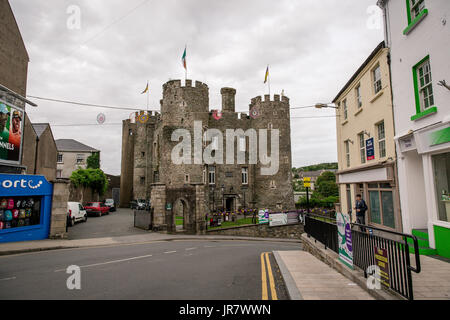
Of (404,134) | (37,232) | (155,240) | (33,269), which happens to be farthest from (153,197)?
(404,134)

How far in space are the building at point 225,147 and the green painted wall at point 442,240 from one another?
83.5ft

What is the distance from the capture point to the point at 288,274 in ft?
21.1

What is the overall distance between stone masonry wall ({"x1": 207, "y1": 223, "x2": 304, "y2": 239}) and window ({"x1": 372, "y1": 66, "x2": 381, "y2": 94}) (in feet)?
50.6

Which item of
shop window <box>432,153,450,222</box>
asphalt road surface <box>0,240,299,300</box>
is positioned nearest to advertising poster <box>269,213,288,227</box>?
asphalt road surface <box>0,240,299,300</box>

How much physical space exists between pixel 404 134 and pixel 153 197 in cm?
1608

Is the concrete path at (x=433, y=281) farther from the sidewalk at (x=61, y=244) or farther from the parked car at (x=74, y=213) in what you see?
the parked car at (x=74, y=213)

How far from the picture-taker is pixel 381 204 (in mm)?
11266

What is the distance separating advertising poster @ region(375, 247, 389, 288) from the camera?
4547mm

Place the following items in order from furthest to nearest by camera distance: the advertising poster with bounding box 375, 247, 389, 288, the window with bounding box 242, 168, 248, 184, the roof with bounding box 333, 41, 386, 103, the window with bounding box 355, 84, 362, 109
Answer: the window with bounding box 242, 168, 248, 184
the window with bounding box 355, 84, 362, 109
the roof with bounding box 333, 41, 386, 103
the advertising poster with bounding box 375, 247, 389, 288

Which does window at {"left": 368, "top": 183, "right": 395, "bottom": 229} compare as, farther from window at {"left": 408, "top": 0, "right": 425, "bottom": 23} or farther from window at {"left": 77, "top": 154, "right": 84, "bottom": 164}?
window at {"left": 77, "top": 154, "right": 84, "bottom": 164}

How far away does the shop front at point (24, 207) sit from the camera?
41.7ft

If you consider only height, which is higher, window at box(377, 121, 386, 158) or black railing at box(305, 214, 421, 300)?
window at box(377, 121, 386, 158)

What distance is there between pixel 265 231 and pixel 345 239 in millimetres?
18231
